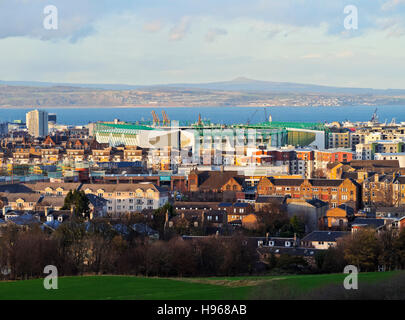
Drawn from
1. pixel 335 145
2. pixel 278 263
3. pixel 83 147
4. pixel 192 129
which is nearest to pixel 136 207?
pixel 278 263

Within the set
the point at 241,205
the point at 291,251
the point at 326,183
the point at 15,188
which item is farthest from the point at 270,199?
the point at 15,188

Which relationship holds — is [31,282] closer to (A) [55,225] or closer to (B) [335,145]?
(A) [55,225]

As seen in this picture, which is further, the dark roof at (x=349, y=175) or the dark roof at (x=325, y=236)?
the dark roof at (x=349, y=175)

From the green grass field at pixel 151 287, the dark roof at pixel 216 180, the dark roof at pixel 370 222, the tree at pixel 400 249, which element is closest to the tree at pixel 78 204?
the dark roof at pixel 370 222

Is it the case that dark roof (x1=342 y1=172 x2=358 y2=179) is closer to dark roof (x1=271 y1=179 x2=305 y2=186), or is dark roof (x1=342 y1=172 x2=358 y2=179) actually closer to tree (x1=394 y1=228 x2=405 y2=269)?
dark roof (x1=271 y1=179 x2=305 y2=186)

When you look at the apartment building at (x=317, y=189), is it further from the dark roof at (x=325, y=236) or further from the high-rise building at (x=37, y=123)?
the high-rise building at (x=37, y=123)

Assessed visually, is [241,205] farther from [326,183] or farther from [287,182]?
[326,183]
